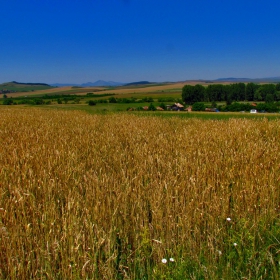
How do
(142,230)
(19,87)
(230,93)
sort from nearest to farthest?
1. (142,230)
2. (230,93)
3. (19,87)

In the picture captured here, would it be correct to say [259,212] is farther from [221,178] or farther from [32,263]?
[32,263]

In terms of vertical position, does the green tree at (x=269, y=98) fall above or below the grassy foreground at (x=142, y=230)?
above

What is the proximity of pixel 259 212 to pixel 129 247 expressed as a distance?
154 cm

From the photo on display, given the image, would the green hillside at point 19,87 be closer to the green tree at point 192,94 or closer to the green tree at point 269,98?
the green tree at point 192,94

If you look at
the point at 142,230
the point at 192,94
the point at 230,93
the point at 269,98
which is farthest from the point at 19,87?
the point at 142,230

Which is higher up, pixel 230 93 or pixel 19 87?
pixel 19 87

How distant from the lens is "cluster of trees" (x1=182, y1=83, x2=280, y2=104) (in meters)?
52.8

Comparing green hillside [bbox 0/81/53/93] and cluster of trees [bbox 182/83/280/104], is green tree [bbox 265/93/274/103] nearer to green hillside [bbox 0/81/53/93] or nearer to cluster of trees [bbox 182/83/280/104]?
cluster of trees [bbox 182/83/280/104]

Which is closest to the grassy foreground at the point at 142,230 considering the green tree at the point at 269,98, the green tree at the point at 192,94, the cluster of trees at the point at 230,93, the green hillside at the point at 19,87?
the green tree at the point at 269,98

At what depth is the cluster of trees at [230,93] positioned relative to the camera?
173ft

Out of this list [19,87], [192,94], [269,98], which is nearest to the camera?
[269,98]

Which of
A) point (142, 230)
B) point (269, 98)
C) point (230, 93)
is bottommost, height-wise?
point (142, 230)

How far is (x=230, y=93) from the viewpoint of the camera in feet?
182

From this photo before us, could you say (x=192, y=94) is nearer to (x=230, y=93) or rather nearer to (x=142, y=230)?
(x=230, y=93)
